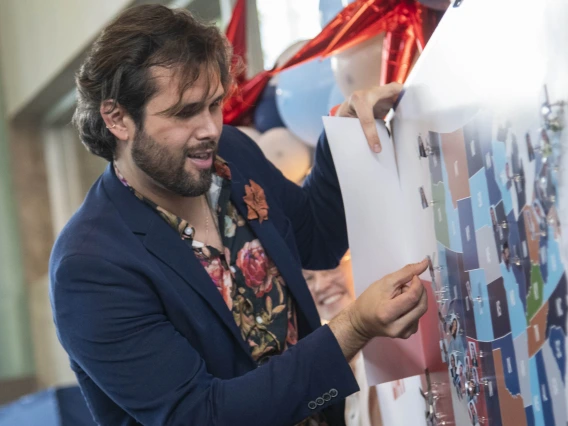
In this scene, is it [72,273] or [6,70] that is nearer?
[72,273]

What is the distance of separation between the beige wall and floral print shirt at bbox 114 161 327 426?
231 cm

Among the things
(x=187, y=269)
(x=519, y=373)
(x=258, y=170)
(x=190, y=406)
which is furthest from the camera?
(x=258, y=170)

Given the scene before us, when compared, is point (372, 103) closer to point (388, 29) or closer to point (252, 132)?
point (388, 29)

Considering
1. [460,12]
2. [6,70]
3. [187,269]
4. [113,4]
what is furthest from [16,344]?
[460,12]

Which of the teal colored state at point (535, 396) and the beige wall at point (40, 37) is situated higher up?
the beige wall at point (40, 37)

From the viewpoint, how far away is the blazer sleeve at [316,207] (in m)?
1.49

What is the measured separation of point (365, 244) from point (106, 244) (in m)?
0.40

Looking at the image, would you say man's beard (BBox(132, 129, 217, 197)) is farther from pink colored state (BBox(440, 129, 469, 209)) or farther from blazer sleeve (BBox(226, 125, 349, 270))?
pink colored state (BBox(440, 129, 469, 209))

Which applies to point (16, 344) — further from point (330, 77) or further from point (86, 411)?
point (330, 77)

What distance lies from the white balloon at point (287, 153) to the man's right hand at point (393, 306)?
0.95 metres

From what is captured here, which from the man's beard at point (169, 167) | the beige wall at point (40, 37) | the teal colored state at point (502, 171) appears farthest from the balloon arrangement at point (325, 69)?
the beige wall at point (40, 37)

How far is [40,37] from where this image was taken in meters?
4.63

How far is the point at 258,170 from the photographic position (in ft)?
4.92

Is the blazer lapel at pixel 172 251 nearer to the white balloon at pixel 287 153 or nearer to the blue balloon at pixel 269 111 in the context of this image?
the white balloon at pixel 287 153
